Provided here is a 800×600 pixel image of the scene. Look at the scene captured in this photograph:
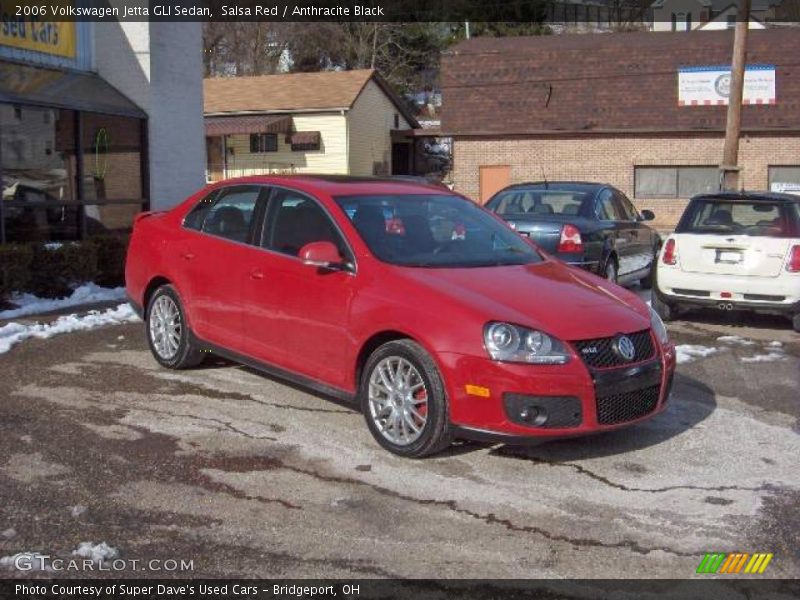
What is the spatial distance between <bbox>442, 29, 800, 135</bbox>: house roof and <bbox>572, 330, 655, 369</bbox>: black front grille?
80.1 ft

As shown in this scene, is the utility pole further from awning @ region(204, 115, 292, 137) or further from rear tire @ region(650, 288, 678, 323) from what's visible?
awning @ region(204, 115, 292, 137)

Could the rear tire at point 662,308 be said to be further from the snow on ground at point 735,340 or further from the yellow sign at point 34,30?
the yellow sign at point 34,30

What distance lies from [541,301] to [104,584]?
2.77 m

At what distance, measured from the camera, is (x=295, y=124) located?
34.5m

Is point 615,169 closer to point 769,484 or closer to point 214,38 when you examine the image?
point 769,484

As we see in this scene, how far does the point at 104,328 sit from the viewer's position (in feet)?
30.5

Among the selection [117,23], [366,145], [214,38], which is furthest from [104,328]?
[214,38]

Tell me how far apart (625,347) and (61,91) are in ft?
31.3

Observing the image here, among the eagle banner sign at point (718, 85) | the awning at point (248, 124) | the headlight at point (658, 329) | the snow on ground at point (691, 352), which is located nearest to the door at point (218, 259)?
the headlight at point (658, 329)

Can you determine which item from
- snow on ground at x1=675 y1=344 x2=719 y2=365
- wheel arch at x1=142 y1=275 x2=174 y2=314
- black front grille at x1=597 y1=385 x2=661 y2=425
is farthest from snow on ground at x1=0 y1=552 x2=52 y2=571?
snow on ground at x1=675 y1=344 x2=719 y2=365

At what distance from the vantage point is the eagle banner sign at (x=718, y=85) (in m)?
27.5

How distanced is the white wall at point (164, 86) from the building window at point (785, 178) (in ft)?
62.0

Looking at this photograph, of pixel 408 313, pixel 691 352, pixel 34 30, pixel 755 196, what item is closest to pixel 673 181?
pixel 755 196

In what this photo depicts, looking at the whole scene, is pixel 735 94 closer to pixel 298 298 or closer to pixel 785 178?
pixel 785 178
